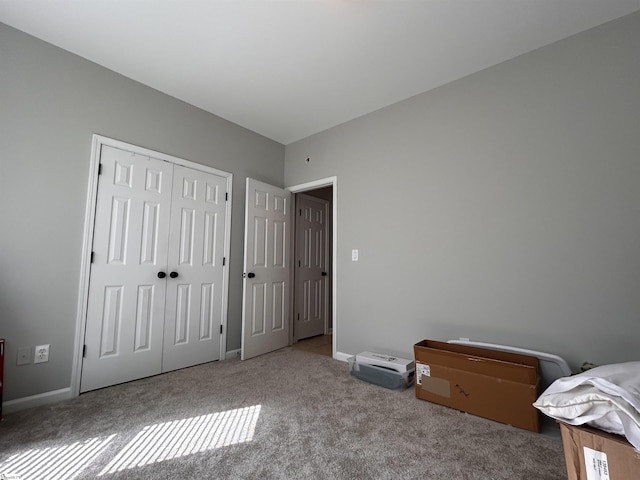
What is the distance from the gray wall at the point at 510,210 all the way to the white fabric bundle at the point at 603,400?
0.96 meters

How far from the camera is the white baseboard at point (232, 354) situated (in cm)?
319

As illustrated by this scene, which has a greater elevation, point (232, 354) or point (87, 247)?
point (87, 247)

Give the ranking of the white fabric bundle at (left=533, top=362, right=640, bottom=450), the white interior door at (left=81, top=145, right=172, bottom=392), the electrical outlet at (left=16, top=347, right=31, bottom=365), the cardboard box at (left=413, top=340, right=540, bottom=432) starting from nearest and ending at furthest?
the white fabric bundle at (left=533, top=362, right=640, bottom=450) → the cardboard box at (left=413, top=340, right=540, bottom=432) → the electrical outlet at (left=16, top=347, right=31, bottom=365) → the white interior door at (left=81, top=145, right=172, bottom=392)

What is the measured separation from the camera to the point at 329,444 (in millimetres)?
1601

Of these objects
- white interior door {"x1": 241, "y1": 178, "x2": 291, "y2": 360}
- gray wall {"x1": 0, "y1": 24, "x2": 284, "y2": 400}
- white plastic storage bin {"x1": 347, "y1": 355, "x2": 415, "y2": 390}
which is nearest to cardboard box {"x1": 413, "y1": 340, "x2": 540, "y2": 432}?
white plastic storage bin {"x1": 347, "y1": 355, "x2": 415, "y2": 390}

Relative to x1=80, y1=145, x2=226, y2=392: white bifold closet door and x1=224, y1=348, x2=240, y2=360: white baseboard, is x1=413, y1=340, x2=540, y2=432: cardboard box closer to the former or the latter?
x1=224, y1=348, x2=240, y2=360: white baseboard

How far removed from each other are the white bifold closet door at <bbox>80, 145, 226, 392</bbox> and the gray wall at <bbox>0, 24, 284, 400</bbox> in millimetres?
160

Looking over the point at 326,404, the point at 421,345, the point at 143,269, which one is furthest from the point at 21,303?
the point at 421,345

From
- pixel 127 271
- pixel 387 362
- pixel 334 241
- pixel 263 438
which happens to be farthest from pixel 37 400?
pixel 334 241

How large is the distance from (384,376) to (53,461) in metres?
2.18

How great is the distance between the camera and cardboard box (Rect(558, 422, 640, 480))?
97 centimetres

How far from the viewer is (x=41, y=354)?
2.09 m

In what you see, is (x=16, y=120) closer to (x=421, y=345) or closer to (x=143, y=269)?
(x=143, y=269)

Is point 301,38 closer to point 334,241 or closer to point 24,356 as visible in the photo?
point 334,241
